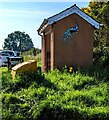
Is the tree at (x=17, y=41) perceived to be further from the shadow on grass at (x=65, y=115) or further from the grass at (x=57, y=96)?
the shadow on grass at (x=65, y=115)

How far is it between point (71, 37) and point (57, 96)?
5.73m

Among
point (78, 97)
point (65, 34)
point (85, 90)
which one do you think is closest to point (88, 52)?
point (65, 34)

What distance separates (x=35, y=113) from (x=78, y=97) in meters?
1.84

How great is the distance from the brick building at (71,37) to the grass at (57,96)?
135 centimetres

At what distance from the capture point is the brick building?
14.7 m

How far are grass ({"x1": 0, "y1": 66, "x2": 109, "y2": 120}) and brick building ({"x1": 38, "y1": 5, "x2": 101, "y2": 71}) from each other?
1348 mm

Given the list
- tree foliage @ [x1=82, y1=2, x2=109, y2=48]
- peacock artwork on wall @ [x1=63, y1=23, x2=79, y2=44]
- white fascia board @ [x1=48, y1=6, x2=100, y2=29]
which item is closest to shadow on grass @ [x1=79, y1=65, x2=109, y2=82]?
peacock artwork on wall @ [x1=63, y1=23, x2=79, y2=44]

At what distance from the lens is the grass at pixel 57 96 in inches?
321

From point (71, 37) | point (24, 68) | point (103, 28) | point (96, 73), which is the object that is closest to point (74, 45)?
point (71, 37)

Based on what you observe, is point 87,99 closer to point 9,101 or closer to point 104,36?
point 9,101

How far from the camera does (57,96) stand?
31.4ft

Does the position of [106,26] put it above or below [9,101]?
above

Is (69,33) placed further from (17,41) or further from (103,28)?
(17,41)

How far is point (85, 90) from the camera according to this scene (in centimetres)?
1080
